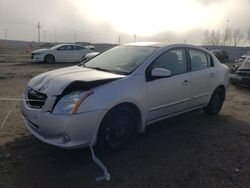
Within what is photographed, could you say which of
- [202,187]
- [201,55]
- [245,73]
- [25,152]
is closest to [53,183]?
[25,152]

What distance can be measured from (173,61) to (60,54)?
18138 millimetres

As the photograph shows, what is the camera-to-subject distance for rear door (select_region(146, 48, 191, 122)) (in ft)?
16.9

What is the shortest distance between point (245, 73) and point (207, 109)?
19.0ft

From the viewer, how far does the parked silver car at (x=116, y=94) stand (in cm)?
418

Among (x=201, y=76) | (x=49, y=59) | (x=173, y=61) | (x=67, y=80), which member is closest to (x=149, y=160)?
(x=67, y=80)

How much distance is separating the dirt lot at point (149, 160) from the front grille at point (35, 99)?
2.34 ft

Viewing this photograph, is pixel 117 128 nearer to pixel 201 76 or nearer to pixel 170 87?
pixel 170 87

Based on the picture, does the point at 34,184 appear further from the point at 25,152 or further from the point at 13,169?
the point at 25,152

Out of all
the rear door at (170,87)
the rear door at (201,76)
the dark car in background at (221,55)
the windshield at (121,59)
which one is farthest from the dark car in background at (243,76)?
the dark car in background at (221,55)

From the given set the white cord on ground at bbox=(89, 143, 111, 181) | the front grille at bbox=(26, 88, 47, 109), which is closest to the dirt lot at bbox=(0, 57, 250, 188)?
the white cord on ground at bbox=(89, 143, 111, 181)

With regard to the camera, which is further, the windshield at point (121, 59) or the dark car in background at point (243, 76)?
the dark car in background at point (243, 76)

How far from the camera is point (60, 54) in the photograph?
22.9 meters

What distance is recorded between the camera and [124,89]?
465cm

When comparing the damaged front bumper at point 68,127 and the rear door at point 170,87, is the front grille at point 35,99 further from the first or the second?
the rear door at point 170,87
